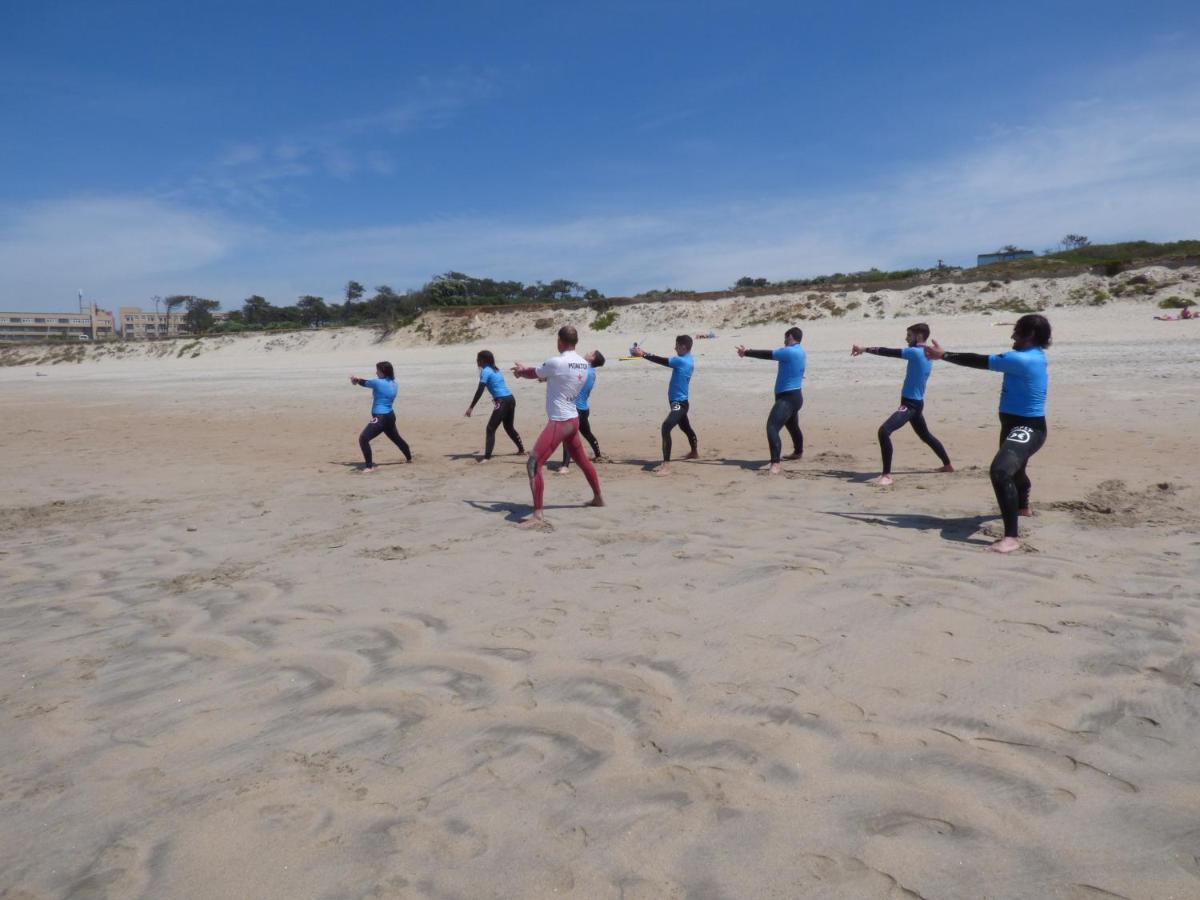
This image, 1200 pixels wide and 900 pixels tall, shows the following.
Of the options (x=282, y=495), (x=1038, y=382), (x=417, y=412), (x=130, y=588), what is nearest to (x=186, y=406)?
(x=417, y=412)

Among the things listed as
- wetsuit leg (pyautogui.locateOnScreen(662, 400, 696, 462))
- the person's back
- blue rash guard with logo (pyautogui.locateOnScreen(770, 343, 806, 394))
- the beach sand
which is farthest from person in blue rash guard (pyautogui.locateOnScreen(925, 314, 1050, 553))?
wetsuit leg (pyautogui.locateOnScreen(662, 400, 696, 462))

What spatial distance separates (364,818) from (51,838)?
1110 mm

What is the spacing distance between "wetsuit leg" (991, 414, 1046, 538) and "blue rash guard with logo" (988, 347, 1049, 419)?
82 mm

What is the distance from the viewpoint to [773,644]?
405cm

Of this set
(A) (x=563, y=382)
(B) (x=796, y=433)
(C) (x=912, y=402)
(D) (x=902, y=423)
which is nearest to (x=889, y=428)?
(D) (x=902, y=423)

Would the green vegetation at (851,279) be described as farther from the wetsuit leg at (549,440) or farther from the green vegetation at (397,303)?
the wetsuit leg at (549,440)

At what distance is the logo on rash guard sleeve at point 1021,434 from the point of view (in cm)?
593

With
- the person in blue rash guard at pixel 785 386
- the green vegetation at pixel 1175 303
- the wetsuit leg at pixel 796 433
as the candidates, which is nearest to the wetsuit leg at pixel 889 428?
the person in blue rash guard at pixel 785 386

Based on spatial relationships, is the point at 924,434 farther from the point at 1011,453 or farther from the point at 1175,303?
the point at 1175,303

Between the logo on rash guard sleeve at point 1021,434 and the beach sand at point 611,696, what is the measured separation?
729 millimetres

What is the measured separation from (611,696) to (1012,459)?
3.85 m

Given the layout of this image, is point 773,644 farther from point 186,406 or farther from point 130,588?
point 186,406

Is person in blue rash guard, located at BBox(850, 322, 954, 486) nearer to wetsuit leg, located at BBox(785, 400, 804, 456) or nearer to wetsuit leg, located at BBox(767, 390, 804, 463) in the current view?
wetsuit leg, located at BBox(767, 390, 804, 463)

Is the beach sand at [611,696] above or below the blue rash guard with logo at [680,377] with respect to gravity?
below
